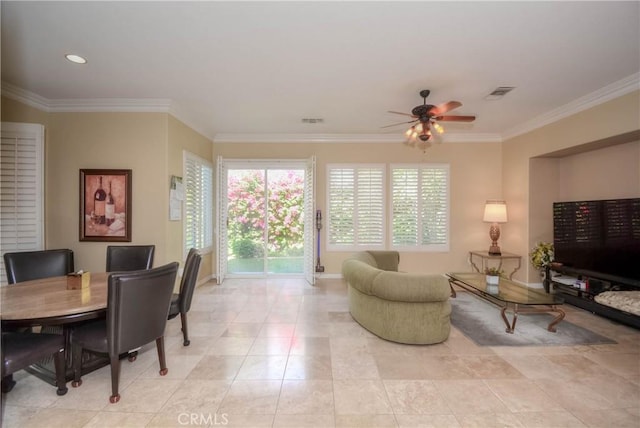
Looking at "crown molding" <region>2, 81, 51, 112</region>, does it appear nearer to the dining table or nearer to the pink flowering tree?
the dining table

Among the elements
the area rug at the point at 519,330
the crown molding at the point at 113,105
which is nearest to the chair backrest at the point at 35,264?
the crown molding at the point at 113,105

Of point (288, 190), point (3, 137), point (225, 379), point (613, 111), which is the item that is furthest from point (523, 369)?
point (3, 137)

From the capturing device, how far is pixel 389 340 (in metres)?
2.94

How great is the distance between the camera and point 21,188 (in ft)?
11.6

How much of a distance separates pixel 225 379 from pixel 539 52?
13.4ft

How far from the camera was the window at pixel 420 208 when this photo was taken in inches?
213

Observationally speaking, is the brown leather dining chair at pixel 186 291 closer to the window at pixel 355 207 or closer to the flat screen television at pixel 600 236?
the window at pixel 355 207

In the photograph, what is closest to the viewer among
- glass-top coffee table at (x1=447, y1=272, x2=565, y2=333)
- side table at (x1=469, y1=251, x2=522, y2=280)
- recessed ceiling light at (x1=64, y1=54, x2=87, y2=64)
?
recessed ceiling light at (x1=64, y1=54, x2=87, y2=64)

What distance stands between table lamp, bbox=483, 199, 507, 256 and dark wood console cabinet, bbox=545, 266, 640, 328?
2.71ft

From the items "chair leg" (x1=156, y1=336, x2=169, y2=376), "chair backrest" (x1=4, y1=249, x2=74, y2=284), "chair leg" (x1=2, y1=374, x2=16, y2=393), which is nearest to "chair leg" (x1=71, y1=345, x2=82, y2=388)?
"chair leg" (x1=2, y1=374, x2=16, y2=393)

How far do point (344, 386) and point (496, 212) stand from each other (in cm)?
423

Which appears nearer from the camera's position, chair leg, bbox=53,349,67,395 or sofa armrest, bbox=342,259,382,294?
chair leg, bbox=53,349,67,395

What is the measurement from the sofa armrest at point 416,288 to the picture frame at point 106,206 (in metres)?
3.46

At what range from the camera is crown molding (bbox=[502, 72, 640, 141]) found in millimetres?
3139
